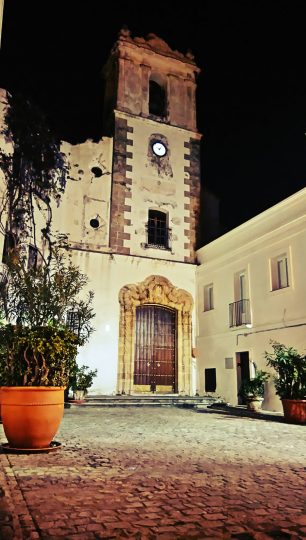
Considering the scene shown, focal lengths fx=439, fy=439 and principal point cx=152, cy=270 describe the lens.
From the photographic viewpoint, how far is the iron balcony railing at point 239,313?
15248 millimetres

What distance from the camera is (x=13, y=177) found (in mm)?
14680

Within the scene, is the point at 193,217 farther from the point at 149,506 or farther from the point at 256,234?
the point at 149,506

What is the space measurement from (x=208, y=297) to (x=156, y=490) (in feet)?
47.0

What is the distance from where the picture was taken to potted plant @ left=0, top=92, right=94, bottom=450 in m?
5.80

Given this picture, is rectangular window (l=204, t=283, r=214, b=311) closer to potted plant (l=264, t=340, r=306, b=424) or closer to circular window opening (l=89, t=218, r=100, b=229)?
circular window opening (l=89, t=218, r=100, b=229)

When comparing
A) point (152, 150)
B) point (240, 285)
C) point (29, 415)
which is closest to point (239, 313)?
point (240, 285)

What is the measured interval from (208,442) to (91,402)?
796 cm

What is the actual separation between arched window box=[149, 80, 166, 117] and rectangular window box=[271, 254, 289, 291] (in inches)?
403

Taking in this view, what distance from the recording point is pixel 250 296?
15242mm

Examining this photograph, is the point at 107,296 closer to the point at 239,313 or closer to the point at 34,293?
the point at 239,313

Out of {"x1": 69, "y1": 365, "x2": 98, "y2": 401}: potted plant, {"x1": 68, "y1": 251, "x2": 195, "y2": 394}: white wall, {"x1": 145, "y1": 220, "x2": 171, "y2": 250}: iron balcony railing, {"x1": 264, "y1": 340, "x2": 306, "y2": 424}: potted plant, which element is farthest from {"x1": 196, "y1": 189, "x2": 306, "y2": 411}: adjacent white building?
{"x1": 69, "y1": 365, "x2": 98, "y2": 401}: potted plant

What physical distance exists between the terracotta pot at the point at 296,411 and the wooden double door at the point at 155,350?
7.13 m

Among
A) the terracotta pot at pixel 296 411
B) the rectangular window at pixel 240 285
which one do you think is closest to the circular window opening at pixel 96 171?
the rectangular window at pixel 240 285

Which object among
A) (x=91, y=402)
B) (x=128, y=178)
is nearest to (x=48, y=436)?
(x=91, y=402)
